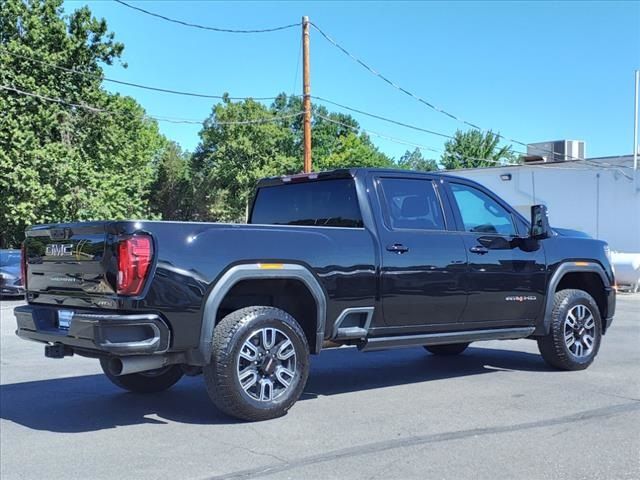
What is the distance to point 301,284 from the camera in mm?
5523

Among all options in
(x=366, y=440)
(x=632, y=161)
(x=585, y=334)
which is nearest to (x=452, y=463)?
(x=366, y=440)

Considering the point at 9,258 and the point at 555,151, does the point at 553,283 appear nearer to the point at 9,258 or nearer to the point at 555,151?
the point at 9,258

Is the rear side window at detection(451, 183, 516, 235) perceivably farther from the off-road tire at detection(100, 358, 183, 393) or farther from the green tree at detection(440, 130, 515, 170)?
the green tree at detection(440, 130, 515, 170)

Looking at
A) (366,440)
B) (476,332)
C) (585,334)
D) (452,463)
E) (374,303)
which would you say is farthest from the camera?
(585,334)

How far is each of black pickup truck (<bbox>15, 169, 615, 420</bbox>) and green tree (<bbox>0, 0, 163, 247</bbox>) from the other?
2380 cm

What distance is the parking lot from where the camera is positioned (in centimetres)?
427

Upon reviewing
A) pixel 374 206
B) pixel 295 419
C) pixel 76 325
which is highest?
pixel 374 206

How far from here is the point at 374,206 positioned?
6062 millimetres

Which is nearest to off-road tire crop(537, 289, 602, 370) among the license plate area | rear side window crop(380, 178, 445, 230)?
rear side window crop(380, 178, 445, 230)

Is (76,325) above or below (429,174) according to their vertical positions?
below

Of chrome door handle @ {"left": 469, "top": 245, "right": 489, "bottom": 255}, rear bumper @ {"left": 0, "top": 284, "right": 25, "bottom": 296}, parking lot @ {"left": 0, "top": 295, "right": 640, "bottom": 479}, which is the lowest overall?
rear bumper @ {"left": 0, "top": 284, "right": 25, "bottom": 296}

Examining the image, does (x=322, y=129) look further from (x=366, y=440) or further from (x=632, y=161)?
(x=366, y=440)

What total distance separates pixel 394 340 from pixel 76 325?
265cm

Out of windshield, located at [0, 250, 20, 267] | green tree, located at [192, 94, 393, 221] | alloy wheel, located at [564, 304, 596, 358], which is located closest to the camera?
alloy wheel, located at [564, 304, 596, 358]
